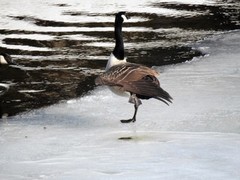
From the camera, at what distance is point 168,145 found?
7.00 m

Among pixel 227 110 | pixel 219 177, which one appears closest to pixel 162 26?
pixel 227 110

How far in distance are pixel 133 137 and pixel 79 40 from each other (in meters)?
7.15

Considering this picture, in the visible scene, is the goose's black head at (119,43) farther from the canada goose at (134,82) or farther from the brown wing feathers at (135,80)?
the brown wing feathers at (135,80)

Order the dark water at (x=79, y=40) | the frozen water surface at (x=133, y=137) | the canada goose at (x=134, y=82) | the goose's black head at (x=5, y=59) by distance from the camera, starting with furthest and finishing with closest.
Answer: the goose's black head at (x=5, y=59) → the dark water at (x=79, y=40) → the canada goose at (x=134, y=82) → the frozen water surface at (x=133, y=137)

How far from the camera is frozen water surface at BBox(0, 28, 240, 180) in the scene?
6.18m

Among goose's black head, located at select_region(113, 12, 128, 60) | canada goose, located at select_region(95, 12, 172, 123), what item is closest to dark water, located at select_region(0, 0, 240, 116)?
goose's black head, located at select_region(113, 12, 128, 60)

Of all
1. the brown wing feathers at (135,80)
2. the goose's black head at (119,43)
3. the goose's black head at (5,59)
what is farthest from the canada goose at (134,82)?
the goose's black head at (5,59)

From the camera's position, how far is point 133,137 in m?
7.45

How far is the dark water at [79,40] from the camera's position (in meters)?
10.6

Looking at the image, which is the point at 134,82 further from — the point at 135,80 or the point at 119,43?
the point at 119,43

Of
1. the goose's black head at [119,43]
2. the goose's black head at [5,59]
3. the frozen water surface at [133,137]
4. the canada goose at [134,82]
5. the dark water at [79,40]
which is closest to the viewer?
the frozen water surface at [133,137]

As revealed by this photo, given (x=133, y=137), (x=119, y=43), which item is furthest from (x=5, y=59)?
(x=133, y=137)

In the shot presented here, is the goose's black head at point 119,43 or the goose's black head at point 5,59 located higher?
the goose's black head at point 119,43

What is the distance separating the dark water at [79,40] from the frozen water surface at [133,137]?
3.04ft
